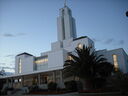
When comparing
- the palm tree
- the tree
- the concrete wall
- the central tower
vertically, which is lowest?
the tree

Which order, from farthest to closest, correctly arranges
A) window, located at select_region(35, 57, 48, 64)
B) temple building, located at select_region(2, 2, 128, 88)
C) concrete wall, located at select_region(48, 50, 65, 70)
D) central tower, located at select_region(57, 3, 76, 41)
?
1. central tower, located at select_region(57, 3, 76, 41)
2. window, located at select_region(35, 57, 48, 64)
3. concrete wall, located at select_region(48, 50, 65, 70)
4. temple building, located at select_region(2, 2, 128, 88)

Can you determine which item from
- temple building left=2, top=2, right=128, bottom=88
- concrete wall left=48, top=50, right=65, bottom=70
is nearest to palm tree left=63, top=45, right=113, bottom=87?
temple building left=2, top=2, right=128, bottom=88

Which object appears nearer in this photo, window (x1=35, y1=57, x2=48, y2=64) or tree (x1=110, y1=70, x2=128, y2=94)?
tree (x1=110, y1=70, x2=128, y2=94)

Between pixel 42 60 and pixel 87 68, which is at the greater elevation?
pixel 42 60

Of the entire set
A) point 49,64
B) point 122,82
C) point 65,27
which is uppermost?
point 65,27

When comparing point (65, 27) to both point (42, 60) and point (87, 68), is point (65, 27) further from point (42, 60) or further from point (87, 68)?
point (87, 68)

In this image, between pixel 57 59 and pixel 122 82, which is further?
pixel 57 59

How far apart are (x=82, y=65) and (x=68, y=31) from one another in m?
55.6

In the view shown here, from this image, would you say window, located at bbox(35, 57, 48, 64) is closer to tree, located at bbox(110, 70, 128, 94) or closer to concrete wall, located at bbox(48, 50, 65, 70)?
concrete wall, located at bbox(48, 50, 65, 70)

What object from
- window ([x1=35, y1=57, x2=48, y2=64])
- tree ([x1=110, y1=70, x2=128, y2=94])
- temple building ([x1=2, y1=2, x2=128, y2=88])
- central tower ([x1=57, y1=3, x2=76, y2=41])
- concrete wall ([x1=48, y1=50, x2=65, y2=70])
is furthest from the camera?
central tower ([x1=57, y1=3, x2=76, y2=41])

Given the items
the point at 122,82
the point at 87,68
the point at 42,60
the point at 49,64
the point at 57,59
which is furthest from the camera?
the point at 42,60

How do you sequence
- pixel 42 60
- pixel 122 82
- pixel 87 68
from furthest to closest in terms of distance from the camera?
pixel 42 60 → pixel 87 68 → pixel 122 82

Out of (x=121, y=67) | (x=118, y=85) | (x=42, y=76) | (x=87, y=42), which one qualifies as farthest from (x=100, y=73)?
(x=42, y=76)

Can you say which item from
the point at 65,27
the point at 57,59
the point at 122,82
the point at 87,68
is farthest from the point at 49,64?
the point at 65,27
